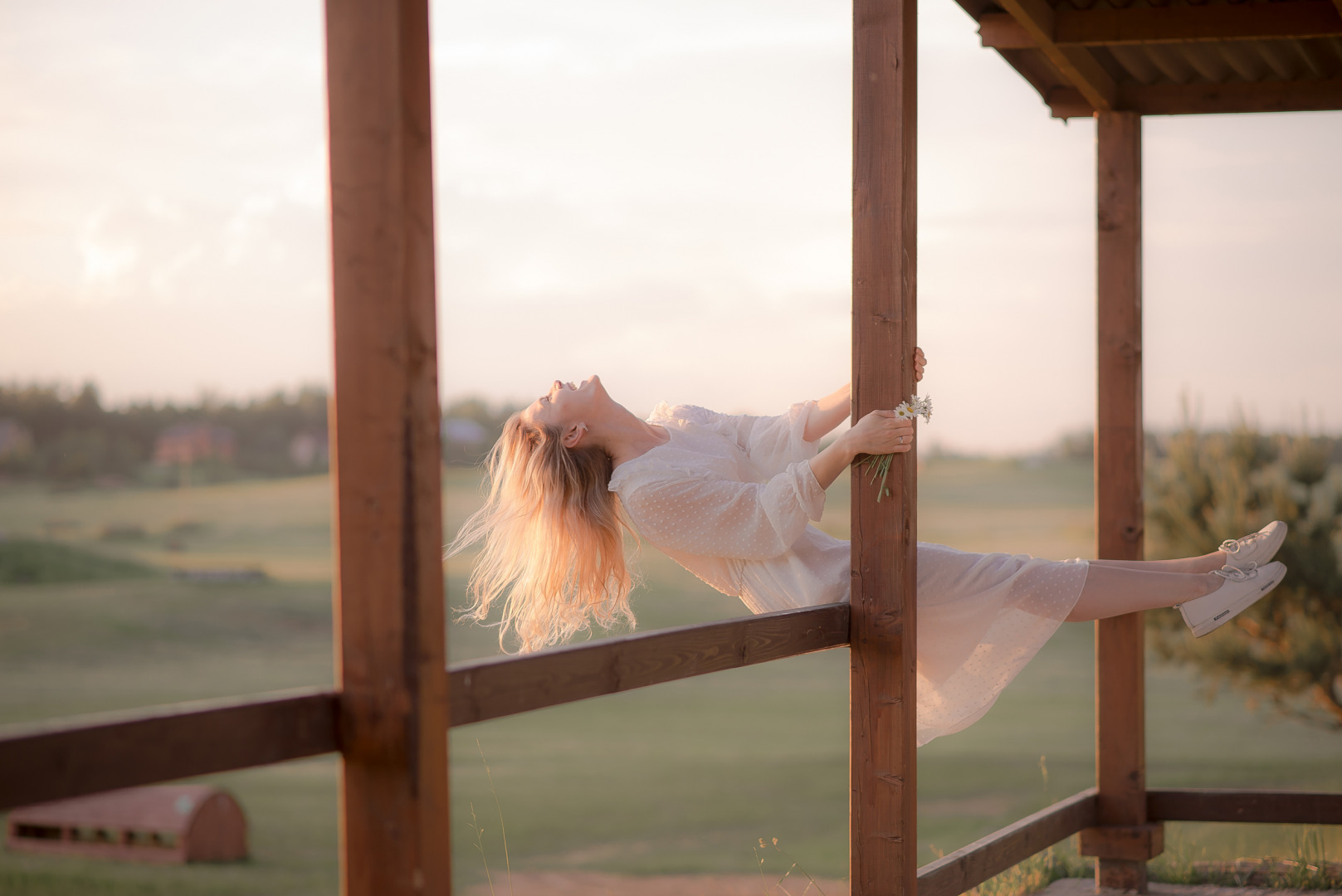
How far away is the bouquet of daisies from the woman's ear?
0.81m

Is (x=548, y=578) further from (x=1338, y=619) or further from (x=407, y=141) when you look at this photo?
(x=1338, y=619)

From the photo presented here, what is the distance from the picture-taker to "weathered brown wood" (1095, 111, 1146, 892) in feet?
13.4

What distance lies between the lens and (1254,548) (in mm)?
3098

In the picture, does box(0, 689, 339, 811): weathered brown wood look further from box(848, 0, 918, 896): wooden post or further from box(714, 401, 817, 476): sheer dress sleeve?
box(714, 401, 817, 476): sheer dress sleeve

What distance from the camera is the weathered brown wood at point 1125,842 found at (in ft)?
13.4

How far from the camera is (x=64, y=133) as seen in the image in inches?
1081

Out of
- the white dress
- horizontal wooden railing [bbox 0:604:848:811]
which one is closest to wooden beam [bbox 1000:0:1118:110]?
the white dress

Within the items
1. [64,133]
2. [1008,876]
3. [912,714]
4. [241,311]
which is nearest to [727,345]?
[241,311]

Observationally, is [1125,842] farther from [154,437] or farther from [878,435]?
[154,437]

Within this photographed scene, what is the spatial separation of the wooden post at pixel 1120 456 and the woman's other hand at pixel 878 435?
171cm

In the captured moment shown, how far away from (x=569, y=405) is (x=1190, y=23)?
89.1 inches

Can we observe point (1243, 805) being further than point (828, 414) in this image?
Yes

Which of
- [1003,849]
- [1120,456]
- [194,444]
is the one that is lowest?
[1003,849]

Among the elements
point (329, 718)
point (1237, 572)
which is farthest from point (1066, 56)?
point (329, 718)
